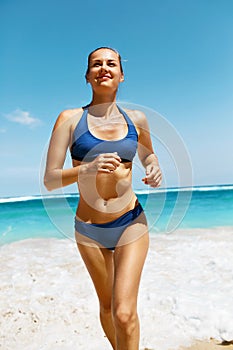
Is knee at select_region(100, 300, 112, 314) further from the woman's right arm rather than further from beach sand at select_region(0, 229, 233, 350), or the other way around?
beach sand at select_region(0, 229, 233, 350)

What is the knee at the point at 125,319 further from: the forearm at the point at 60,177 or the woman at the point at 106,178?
the forearm at the point at 60,177

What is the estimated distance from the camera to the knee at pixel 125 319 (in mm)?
2564

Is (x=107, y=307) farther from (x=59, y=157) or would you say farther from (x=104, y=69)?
(x=104, y=69)

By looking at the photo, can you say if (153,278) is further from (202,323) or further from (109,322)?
(109,322)

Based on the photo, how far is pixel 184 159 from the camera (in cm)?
307

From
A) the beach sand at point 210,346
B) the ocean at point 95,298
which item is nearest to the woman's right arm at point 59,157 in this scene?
the ocean at point 95,298

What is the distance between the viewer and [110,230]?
295 cm

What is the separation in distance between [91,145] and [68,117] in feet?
1.01

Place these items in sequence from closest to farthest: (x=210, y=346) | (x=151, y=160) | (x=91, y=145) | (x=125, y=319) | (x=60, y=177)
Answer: (x=125, y=319)
(x=60, y=177)
(x=91, y=145)
(x=151, y=160)
(x=210, y=346)

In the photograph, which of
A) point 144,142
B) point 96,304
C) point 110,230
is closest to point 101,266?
point 110,230

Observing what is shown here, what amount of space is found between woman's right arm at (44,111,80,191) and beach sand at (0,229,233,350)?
7.51 feet

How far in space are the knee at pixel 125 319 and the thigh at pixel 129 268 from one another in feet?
0.15

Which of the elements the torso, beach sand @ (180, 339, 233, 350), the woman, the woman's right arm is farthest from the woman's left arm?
beach sand @ (180, 339, 233, 350)

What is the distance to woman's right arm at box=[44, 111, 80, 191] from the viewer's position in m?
2.71
